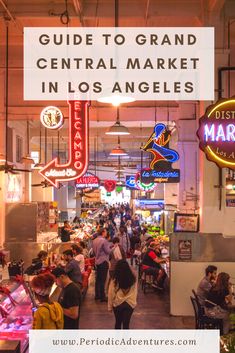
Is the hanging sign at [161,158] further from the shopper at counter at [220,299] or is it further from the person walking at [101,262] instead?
the shopper at counter at [220,299]

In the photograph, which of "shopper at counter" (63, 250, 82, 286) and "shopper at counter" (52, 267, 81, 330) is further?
"shopper at counter" (63, 250, 82, 286)

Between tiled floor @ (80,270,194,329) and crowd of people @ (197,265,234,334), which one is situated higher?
crowd of people @ (197,265,234,334)

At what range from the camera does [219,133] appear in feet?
22.3

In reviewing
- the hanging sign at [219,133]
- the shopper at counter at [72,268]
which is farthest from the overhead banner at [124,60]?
the shopper at counter at [72,268]

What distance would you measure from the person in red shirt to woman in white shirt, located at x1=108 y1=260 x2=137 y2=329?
6356mm

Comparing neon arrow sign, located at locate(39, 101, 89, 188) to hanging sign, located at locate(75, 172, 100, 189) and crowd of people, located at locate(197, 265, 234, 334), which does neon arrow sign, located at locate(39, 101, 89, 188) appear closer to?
crowd of people, located at locate(197, 265, 234, 334)

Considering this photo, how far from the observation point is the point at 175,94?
1395cm

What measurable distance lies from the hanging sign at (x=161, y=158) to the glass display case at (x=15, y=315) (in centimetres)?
708

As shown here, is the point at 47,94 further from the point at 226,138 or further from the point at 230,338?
the point at 230,338

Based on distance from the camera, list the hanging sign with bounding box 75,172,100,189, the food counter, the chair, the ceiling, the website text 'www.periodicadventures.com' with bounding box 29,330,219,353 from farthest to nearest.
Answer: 1. the hanging sign with bounding box 75,172,100,189
2. the food counter
3. the ceiling
4. the chair
5. the website text 'www.periodicadventures.com' with bounding box 29,330,219,353

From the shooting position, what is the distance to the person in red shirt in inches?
537

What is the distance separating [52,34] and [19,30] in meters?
1.10

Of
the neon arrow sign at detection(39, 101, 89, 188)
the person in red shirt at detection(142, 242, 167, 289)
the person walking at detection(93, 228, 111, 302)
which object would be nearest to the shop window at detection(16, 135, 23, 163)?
the person in red shirt at detection(142, 242, 167, 289)

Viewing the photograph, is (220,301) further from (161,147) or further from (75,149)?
(161,147)
